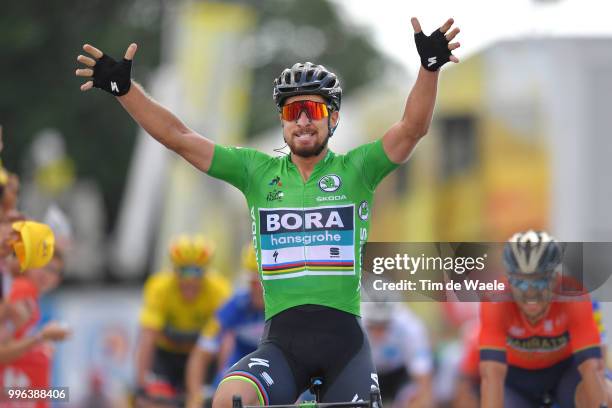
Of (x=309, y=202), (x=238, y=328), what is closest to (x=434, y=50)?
(x=309, y=202)

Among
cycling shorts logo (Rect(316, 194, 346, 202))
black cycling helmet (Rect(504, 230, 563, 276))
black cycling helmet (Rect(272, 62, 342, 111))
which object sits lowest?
black cycling helmet (Rect(504, 230, 563, 276))

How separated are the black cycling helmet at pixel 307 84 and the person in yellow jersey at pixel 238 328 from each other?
4349mm

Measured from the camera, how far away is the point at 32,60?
39.0m

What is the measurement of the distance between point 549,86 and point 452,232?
351 cm

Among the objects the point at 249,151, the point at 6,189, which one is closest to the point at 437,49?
the point at 249,151

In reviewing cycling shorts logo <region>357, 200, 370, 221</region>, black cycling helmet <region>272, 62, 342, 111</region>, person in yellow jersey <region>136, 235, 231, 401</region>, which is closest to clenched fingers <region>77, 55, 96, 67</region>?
black cycling helmet <region>272, 62, 342, 111</region>

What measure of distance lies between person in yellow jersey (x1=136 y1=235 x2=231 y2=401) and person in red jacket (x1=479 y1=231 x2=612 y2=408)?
4.40 meters

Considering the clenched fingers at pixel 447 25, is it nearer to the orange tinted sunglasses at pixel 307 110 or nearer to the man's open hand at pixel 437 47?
the man's open hand at pixel 437 47

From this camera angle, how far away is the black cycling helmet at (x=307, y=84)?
6.55 metres

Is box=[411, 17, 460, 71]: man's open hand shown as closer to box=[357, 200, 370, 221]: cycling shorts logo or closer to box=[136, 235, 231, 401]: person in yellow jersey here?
box=[357, 200, 370, 221]: cycling shorts logo

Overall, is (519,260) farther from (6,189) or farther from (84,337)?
(84,337)

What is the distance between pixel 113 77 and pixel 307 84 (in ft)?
3.41

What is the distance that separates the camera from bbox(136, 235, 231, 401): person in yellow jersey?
1188 cm

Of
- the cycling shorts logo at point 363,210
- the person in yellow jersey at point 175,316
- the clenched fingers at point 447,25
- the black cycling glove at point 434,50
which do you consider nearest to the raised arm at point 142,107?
the cycling shorts logo at point 363,210
